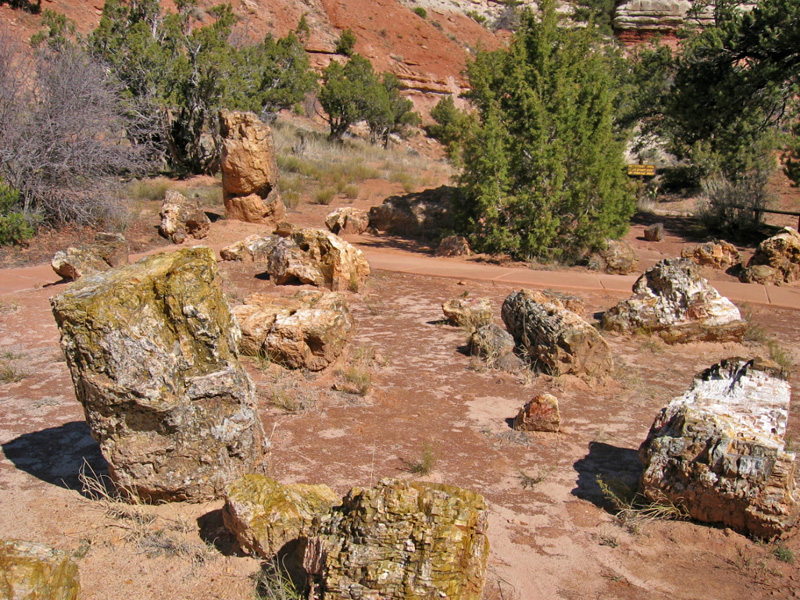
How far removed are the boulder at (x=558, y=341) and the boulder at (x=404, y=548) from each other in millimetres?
3471

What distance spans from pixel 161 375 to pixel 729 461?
10.1ft

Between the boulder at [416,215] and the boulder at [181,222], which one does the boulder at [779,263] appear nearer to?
the boulder at [416,215]

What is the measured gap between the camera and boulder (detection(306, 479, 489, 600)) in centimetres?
279

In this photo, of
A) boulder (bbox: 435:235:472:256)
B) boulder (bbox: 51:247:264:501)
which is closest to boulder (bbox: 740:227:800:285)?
boulder (bbox: 435:235:472:256)

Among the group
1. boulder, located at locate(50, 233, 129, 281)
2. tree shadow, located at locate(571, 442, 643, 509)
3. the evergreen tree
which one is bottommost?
boulder, located at locate(50, 233, 129, 281)

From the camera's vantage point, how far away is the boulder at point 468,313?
766 centimetres

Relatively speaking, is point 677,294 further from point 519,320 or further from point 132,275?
point 132,275

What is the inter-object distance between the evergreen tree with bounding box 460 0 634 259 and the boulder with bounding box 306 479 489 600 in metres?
9.04

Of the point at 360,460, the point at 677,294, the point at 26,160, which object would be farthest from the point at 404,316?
the point at 26,160

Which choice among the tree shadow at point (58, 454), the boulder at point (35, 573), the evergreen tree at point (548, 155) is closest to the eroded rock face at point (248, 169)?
the evergreen tree at point (548, 155)

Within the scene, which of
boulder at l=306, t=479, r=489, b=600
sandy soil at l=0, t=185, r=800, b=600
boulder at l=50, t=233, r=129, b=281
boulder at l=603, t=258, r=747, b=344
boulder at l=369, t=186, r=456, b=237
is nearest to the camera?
boulder at l=306, t=479, r=489, b=600

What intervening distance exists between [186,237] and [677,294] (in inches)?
335

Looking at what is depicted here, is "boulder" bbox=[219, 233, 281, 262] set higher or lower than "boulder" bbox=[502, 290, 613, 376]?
lower

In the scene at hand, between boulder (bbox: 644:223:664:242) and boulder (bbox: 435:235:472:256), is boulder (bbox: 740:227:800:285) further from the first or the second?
boulder (bbox: 435:235:472:256)
